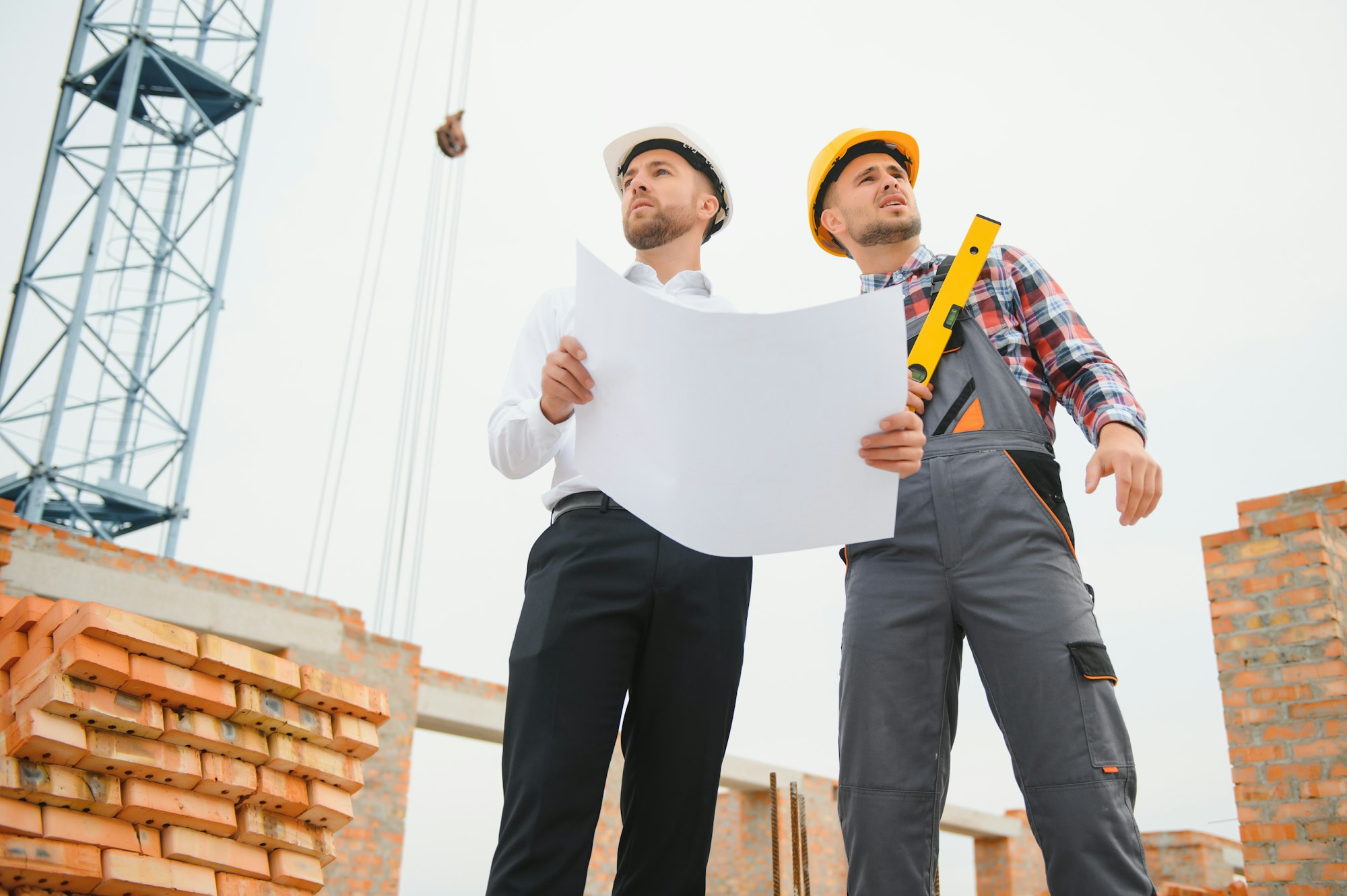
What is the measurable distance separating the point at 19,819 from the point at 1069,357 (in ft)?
7.56

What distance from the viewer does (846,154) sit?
2.30m

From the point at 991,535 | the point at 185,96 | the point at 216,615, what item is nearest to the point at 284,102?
the point at 185,96

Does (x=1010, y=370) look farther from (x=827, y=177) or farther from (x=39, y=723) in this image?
(x=39, y=723)

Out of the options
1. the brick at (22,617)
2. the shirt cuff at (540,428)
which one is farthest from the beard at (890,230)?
the brick at (22,617)

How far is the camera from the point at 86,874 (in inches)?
85.5

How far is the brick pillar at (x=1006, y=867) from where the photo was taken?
16703mm

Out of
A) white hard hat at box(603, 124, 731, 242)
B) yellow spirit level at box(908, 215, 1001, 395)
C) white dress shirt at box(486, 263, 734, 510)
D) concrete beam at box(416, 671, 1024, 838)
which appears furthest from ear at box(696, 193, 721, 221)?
concrete beam at box(416, 671, 1024, 838)

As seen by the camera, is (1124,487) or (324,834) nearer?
(1124,487)

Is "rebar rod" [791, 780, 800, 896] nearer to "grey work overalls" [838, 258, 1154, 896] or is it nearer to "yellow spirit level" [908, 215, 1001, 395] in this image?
"grey work overalls" [838, 258, 1154, 896]

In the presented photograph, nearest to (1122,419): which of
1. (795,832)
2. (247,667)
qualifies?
(247,667)

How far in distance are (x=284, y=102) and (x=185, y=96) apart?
213cm

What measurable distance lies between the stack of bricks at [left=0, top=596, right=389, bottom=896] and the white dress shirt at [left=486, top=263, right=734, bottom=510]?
1.05 meters

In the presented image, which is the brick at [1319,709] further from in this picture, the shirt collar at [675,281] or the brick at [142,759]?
the brick at [142,759]

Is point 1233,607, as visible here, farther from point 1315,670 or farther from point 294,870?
point 294,870
